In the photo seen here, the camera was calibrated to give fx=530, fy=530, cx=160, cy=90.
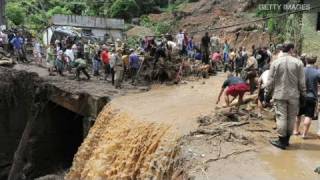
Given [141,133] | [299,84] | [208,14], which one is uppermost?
[208,14]

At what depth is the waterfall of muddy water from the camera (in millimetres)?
9961

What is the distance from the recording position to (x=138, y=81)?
20219 mm

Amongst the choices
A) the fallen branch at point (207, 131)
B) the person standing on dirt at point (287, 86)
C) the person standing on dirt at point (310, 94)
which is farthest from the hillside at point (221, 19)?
the person standing on dirt at point (287, 86)

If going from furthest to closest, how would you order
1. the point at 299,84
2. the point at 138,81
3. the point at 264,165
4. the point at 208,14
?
the point at 208,14 < the point at 138,81 < the point at 299,84 < the point at 264,165

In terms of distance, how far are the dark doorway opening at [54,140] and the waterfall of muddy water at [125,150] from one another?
211 inches

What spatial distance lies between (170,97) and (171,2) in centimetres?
3211

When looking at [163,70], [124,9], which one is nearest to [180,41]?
[163,70]

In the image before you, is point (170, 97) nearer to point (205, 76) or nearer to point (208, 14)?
point (205, 76)

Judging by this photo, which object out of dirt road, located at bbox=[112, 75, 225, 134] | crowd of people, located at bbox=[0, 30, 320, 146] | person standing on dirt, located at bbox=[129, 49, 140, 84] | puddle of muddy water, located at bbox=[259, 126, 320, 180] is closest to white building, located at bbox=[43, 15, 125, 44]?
crowd of people, located at bbox=[0, 30, 320, 146]

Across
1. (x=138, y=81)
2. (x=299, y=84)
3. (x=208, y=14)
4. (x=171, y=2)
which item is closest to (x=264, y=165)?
(x=299, y=84)

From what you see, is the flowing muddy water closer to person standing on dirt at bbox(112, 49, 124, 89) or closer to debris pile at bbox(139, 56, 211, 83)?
debris pile at bbox(139, 56, 211, 83)

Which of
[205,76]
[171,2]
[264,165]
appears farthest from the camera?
[171,2]

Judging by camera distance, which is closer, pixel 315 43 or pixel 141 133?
pixel 141 133

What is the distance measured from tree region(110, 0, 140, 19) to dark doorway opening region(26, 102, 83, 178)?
81.5ft
